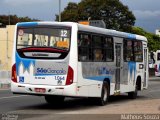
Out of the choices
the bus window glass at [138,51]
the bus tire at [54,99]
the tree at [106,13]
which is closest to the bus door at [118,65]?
the bus window glass at [138,51]

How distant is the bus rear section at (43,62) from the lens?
16359 mm

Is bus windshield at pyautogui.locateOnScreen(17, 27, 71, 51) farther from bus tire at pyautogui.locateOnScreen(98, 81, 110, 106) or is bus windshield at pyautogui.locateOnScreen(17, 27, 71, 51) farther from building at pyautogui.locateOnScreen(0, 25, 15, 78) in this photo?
building at pyautogui.locateOnScreen(0, 25, 15, 78)

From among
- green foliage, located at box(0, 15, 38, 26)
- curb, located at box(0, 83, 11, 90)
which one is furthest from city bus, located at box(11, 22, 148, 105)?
green foliage, located at box(0, 15, 38, 26)

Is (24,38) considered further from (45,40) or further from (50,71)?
(50,71)

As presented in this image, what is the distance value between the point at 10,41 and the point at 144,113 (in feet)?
118

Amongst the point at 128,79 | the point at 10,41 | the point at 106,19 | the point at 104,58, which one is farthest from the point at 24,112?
the point at 106,19

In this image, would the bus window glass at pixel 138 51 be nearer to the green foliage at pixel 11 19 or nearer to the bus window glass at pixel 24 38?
the bus window glass at pixel 24 38

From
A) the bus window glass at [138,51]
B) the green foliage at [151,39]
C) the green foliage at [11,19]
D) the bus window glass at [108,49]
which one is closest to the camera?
the bus window glass at [108,49]

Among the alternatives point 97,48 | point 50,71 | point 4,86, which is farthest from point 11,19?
point 50,71

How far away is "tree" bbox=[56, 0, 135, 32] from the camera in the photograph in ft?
230

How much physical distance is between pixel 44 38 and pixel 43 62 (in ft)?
2.75

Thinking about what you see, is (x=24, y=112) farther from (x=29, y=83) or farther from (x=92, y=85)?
(x=92, y=85)

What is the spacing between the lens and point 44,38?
16.8 m

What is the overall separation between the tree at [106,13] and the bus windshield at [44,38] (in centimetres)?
5289
